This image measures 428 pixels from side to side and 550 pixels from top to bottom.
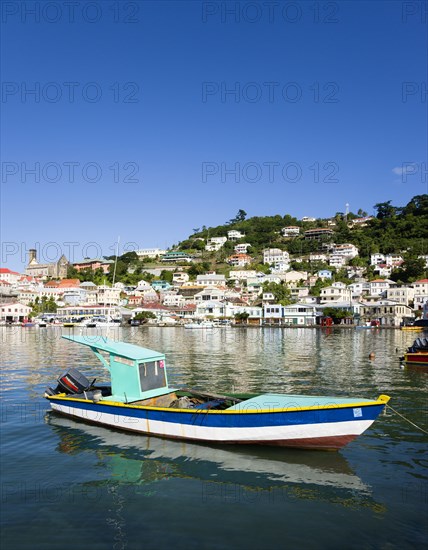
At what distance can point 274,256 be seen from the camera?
17100cm

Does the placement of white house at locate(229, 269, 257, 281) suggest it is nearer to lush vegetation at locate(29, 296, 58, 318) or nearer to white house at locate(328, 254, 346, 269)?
white house at locate(328, 254, 346, 269)

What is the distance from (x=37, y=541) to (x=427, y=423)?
503 inches

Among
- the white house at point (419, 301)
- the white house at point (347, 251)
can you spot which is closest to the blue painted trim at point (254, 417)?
the white house at point (419, 301)

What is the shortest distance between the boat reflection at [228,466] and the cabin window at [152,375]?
5.22 ft

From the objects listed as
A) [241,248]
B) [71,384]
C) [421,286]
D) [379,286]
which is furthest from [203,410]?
[241,248]

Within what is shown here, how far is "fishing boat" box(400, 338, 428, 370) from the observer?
2970cm

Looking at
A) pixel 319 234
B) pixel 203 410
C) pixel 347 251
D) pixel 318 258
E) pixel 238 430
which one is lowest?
pixel 238 430

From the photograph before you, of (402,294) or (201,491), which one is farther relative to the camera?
(402,294)

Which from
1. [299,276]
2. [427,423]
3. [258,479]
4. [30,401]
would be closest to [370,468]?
[258,479]

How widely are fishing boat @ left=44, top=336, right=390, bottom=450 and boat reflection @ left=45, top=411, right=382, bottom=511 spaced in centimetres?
30

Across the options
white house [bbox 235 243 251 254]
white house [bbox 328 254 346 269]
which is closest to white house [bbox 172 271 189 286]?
white house [bbox 235 243 251 254]

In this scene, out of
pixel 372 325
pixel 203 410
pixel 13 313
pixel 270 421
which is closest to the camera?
pixel 270 421

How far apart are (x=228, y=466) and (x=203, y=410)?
1.72 metres

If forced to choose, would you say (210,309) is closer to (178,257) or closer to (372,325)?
(372,325)
